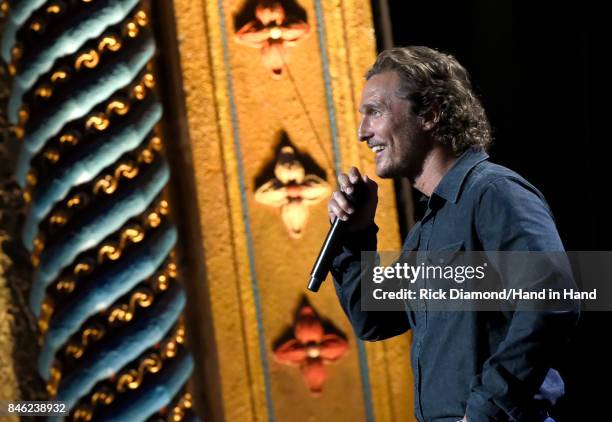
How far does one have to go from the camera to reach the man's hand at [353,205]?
176 cm

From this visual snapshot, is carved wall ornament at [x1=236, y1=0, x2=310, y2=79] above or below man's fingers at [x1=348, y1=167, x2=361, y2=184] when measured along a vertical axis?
above

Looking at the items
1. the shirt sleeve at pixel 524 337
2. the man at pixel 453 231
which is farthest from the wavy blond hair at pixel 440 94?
the shirt sleeve at pixel 524 337

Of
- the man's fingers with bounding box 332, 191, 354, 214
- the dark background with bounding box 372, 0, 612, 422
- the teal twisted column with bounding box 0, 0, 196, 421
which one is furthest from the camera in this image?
the dark background with bounding box 372, 0, 612, 422

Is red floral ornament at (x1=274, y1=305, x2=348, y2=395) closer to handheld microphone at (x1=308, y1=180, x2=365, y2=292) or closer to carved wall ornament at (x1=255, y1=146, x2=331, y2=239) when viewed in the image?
carved wall ornament at (x1=255, y1=146, x2=331, y2=239)

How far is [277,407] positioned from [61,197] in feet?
2.15

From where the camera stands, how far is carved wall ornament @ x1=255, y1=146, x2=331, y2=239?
2.53 meters

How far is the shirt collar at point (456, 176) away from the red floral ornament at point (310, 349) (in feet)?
2.79

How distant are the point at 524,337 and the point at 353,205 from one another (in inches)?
15.3

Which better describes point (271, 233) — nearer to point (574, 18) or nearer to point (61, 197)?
point (61, 197)

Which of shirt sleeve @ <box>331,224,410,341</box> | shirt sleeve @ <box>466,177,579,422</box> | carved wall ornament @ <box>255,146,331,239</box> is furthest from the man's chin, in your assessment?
carved wall ornament @ <box>255,146,331,239</box>

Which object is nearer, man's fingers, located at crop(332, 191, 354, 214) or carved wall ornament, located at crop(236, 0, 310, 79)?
man's fingers, located at crop(332, 191, 354, 214)

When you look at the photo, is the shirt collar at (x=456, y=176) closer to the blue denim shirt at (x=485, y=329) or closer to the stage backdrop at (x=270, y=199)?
the blue denim shirt at (x=485, y=329)

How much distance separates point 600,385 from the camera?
2.67 meters

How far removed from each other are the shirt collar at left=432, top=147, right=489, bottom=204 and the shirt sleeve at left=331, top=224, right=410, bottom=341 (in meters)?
0.18
